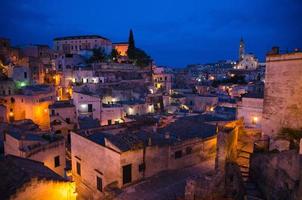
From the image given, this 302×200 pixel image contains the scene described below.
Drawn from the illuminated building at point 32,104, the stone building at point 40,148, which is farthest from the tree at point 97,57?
the stone building at point 40,148

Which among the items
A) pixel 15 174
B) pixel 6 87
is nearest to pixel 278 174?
pixel 15 174

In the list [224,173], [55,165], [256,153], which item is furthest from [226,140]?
[55,165]

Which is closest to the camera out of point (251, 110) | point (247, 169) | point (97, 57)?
point (247, 169)

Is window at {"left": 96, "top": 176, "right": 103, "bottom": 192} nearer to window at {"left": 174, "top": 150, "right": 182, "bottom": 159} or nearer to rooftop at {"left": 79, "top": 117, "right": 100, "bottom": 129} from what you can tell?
window at {"left": 174, "top": 150, "right": 182, "bottom": 159}

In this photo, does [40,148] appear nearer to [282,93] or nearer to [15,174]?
[15,174]

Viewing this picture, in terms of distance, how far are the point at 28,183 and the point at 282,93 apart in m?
18.8

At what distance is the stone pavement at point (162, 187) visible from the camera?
1559 centimetres

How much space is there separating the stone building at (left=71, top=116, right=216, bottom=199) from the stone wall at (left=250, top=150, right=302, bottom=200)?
17.2ft

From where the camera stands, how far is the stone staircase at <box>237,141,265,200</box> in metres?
16.5

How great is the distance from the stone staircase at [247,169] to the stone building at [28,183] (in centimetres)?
1208

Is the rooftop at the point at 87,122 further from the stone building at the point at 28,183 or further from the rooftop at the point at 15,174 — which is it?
the stone building at the point at 28,183

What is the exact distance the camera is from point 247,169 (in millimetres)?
18984

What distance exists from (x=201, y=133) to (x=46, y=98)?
27136 mm

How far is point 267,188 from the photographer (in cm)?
1603
